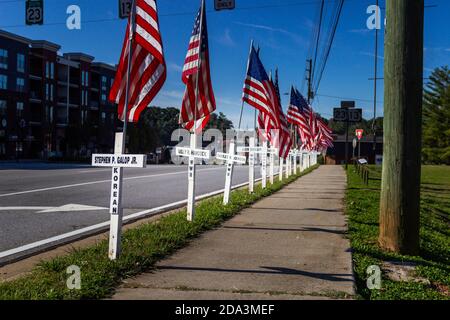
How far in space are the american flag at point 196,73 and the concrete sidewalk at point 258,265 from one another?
214cm

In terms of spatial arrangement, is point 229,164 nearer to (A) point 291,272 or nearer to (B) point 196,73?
(B) point 196,73

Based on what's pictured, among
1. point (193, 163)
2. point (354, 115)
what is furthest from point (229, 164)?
point (354, 115)

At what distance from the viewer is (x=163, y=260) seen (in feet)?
20.7

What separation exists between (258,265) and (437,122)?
71.8 m

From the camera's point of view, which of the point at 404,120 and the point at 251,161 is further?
the point at 251,161

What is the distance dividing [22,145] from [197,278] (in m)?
65.5

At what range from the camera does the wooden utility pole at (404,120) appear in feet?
22.4

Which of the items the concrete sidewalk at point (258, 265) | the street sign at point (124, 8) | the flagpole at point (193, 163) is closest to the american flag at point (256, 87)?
the street sign at point (124, 8)

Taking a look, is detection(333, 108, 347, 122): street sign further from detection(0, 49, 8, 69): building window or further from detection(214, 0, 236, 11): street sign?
detection(0, 49, 8, 69): building window

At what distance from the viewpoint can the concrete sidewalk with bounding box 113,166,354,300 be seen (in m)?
4.98

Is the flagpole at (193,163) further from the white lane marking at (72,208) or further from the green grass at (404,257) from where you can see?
the white lane marking at (72,208)

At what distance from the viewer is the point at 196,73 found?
9.77 meters

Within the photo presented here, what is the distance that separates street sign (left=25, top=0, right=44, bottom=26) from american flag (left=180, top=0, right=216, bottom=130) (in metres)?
7.18
